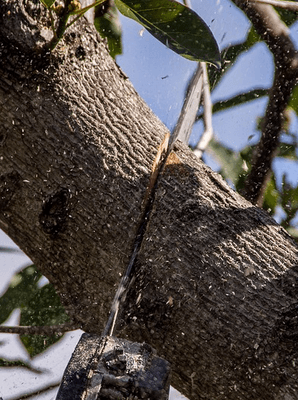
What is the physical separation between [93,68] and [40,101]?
131 mm

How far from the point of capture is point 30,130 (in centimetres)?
86

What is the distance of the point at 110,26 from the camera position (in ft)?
5.17

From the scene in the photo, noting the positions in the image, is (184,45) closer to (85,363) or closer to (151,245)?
(151,245)

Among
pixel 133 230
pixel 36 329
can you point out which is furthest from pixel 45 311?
pixel 133 230

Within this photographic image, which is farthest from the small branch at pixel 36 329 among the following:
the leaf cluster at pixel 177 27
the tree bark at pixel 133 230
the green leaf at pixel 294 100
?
the green leaf at pixel 294 100

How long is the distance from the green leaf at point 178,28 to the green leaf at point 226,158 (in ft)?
2.72

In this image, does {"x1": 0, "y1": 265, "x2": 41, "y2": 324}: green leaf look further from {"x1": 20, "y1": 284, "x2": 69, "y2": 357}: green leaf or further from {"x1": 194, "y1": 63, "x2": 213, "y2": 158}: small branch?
{"x1": 194, "y1": 63, "x2": 213, "y2": 158}: small branch

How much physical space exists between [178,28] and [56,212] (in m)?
0.42

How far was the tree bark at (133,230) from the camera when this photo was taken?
76cm

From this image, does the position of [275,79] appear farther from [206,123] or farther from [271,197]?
[271,197]

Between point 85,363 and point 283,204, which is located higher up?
point 283,204

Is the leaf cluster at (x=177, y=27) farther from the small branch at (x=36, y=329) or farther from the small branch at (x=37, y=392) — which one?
the small branch at (x=37, y=392)

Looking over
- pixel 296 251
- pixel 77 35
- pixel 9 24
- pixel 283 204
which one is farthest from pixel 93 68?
pixel 283 204

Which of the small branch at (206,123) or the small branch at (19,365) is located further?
the small branch at (19,365)
